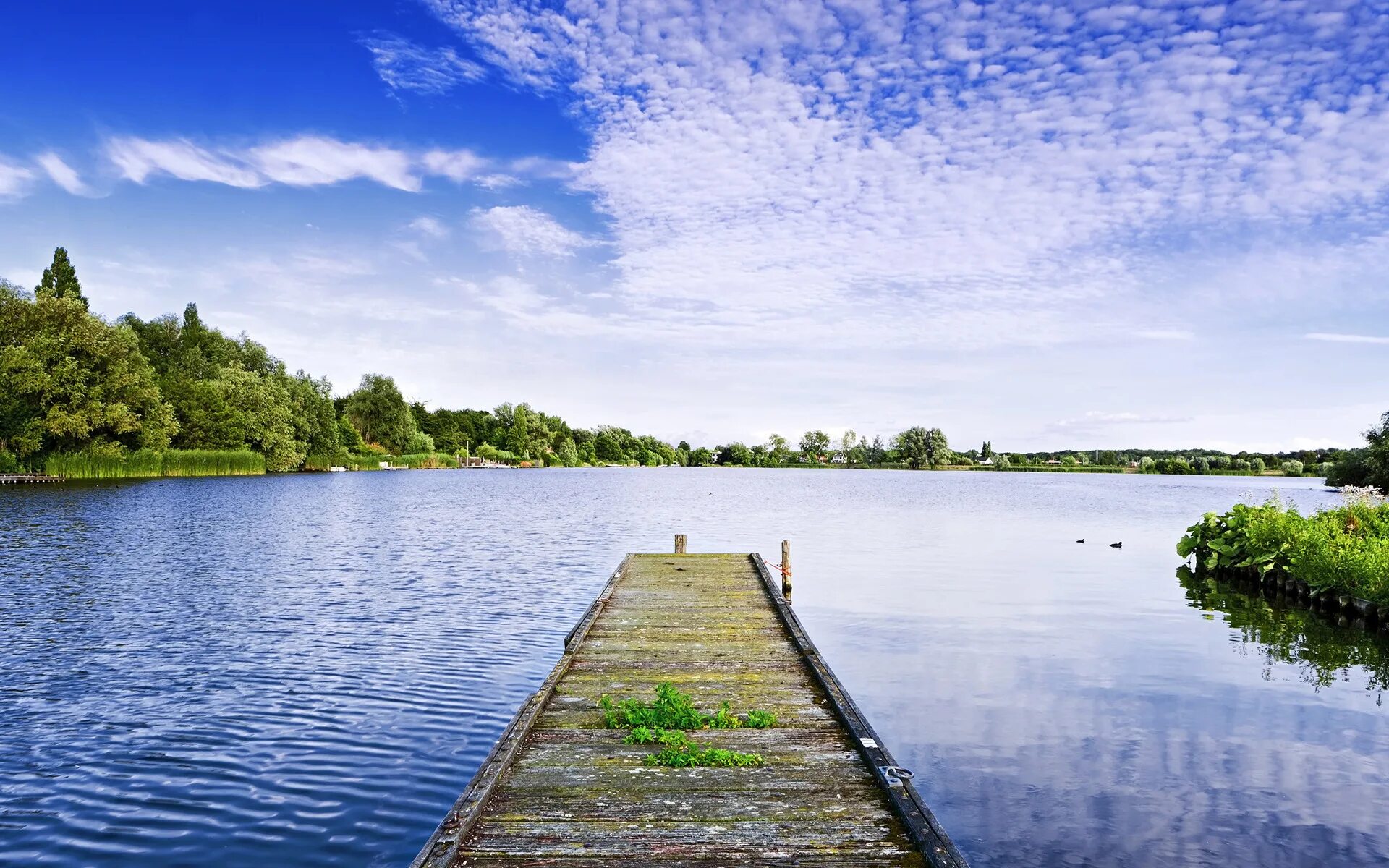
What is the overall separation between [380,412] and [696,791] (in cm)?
13196

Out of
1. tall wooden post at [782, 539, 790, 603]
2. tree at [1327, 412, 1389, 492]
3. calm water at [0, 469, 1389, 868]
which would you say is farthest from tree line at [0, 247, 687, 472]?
tree at [1327, 412, 1389, 492]

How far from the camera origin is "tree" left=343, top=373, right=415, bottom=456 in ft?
415

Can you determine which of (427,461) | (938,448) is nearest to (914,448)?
(938,448)

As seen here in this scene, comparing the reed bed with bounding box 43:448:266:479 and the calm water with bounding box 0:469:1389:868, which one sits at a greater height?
the reed bed with bounding box 43:448:266:479

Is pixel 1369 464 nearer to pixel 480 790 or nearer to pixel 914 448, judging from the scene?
pixel 480 790

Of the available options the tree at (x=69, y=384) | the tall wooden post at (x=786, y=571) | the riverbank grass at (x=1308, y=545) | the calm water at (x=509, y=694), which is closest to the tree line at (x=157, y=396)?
the tree at (x=69, y=384)

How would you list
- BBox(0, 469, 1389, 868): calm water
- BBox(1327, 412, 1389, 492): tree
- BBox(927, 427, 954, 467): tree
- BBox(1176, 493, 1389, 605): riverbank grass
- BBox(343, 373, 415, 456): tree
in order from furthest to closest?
BBox(927, 427, 954, 467): tree
BBox(343, 373, 415, 456): tree
BBox(1327, 412, 1389, 492): tree
BBox(1176, 493, 1389, 605): riverbank grass
BBox(0, 469, 1389, 868): calm water

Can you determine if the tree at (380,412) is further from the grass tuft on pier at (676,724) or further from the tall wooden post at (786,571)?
the grass tuft on pier at (676,724)

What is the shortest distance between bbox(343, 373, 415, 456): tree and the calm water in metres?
100

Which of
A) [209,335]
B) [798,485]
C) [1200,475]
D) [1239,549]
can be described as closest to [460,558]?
[1239,549]

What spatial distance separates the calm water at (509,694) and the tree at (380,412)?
10044 centimetres

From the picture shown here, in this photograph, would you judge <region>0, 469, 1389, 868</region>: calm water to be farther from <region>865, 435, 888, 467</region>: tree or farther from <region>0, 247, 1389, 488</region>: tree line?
<region>865, 435, 888, 467</region>: tree

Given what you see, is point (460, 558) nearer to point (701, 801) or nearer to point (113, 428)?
point (701, 801)

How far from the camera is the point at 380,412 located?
127875 mm
